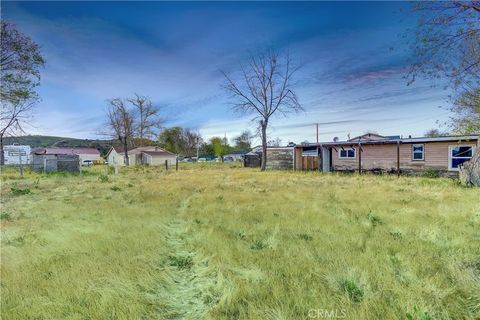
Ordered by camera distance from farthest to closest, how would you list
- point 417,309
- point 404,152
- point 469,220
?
point 404,152, point 469,220, point 417,309

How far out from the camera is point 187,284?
11.4ft

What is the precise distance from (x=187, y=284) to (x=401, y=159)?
22.8m

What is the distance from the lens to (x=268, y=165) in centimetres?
3447

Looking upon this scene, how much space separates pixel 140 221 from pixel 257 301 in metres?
4.44

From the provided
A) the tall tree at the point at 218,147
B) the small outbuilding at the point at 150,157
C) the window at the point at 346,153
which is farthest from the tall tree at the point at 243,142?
the window at the point at 346,153

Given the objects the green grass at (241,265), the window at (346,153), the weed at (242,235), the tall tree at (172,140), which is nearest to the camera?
the green grass at (241,265)

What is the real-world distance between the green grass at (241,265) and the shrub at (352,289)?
2 centimetres

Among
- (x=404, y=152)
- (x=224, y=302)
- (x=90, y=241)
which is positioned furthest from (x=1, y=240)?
(x=404, y=152)

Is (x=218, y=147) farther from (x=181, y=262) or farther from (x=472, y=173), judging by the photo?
(x=181, y=262)

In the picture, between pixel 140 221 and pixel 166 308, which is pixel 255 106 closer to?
pixel 140 221

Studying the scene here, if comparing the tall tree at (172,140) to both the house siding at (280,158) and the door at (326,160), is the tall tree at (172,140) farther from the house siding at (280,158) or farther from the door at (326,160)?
the door at (326,160)

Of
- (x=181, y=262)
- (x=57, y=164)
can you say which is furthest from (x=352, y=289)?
(x=57, y=164)

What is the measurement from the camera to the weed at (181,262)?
4.02m

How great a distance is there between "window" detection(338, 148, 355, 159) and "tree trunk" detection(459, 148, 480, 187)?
1102 cm
